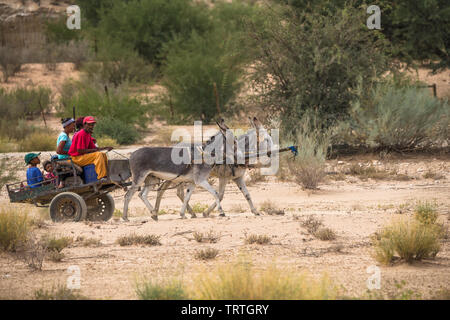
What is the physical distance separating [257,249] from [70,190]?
3964 mm

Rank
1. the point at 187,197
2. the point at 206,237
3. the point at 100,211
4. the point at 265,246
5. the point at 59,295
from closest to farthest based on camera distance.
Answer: the point at 59,295
the point at 265,246
the point at 206,237
the point at 187,197
the point at 100,211

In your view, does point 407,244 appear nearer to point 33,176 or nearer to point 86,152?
point 86,152

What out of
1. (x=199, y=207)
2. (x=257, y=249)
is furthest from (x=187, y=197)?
(x=257, y=249)

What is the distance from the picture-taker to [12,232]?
936cm

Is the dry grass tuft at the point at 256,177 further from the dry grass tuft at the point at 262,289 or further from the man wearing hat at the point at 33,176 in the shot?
the dry grass tuft at the point at 262,289

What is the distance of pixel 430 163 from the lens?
18.4 metres

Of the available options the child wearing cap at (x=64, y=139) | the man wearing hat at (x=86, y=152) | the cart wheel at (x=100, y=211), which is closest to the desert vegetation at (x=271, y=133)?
the cart wheel at (x=100, y=211)

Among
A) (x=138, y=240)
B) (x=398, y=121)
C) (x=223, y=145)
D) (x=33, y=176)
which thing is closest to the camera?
(x=138, y=240)

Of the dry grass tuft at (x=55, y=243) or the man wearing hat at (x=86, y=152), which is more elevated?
the man wearing hat at (x=86, y=152)

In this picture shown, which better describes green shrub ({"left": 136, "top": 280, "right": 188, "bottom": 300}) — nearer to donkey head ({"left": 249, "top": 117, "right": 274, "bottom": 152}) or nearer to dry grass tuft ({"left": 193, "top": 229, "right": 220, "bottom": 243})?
dry grass tuft ({"left": 193, "top": 229, "right": 220, "bottom": 243})

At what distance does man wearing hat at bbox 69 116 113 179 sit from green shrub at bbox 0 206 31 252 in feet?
6.28

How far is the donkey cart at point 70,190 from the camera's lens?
36.3ft

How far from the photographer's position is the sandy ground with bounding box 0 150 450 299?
755cm

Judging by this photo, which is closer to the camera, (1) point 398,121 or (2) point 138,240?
(2) point 138,240
